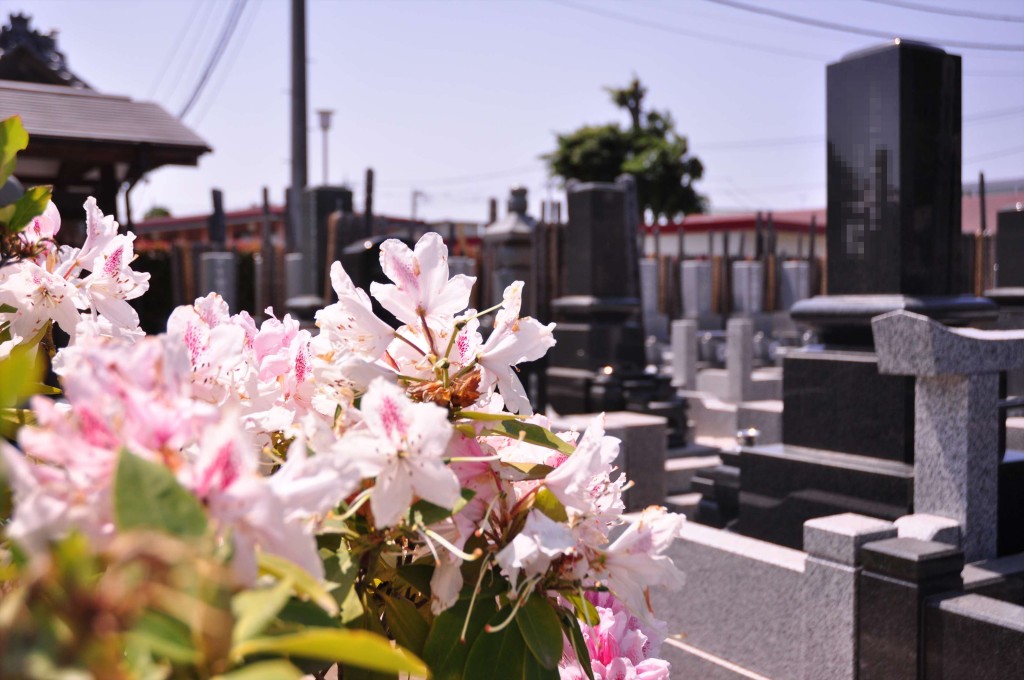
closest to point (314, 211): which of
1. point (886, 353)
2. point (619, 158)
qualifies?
point (886, 353)

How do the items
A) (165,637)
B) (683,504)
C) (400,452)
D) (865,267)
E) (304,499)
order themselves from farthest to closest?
(683,504), (865,267), (400,452), (304,499), (165,637)

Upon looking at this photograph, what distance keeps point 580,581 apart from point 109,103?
9.27 meters

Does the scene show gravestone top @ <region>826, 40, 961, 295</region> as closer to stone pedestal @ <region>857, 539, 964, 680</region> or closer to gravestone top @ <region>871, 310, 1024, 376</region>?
gravestone top @ <region>871, 310, 1024, 376</region>

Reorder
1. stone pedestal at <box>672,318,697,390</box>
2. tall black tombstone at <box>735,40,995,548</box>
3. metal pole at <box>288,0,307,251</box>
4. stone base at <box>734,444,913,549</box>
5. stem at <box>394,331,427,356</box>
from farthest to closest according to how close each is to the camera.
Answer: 1. metal pole at <box>288,0,307,251</box>
2. stone pedestal at <box>672,318,697,390</box>
3. tall black tombstone at <box>735,40,995,548</box>
4. stone base at <box>734,444,913,549</box>
5. stem at <box>394,331,427,356</box>

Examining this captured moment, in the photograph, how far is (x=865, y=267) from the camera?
481 centimetres

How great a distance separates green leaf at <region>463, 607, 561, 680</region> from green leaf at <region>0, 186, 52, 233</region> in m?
0.58

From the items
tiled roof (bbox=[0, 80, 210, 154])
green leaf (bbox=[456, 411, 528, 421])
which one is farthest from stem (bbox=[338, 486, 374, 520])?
tiled roof (bbox=[0, 80, 210, 154])

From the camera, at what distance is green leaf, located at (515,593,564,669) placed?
819mm

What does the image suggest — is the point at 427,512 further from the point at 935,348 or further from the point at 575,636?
the point at 935,348

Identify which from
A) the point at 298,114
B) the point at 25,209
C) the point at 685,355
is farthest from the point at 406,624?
the point at 298,114

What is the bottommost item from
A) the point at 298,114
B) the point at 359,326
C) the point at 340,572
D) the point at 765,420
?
the point at 765,420

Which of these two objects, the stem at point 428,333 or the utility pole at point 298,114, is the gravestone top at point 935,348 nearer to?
the stem at point 428,333

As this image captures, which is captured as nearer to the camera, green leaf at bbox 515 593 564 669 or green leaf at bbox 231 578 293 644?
green leaf at bbox 231 578 293 644

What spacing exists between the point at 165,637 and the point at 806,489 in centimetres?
449
